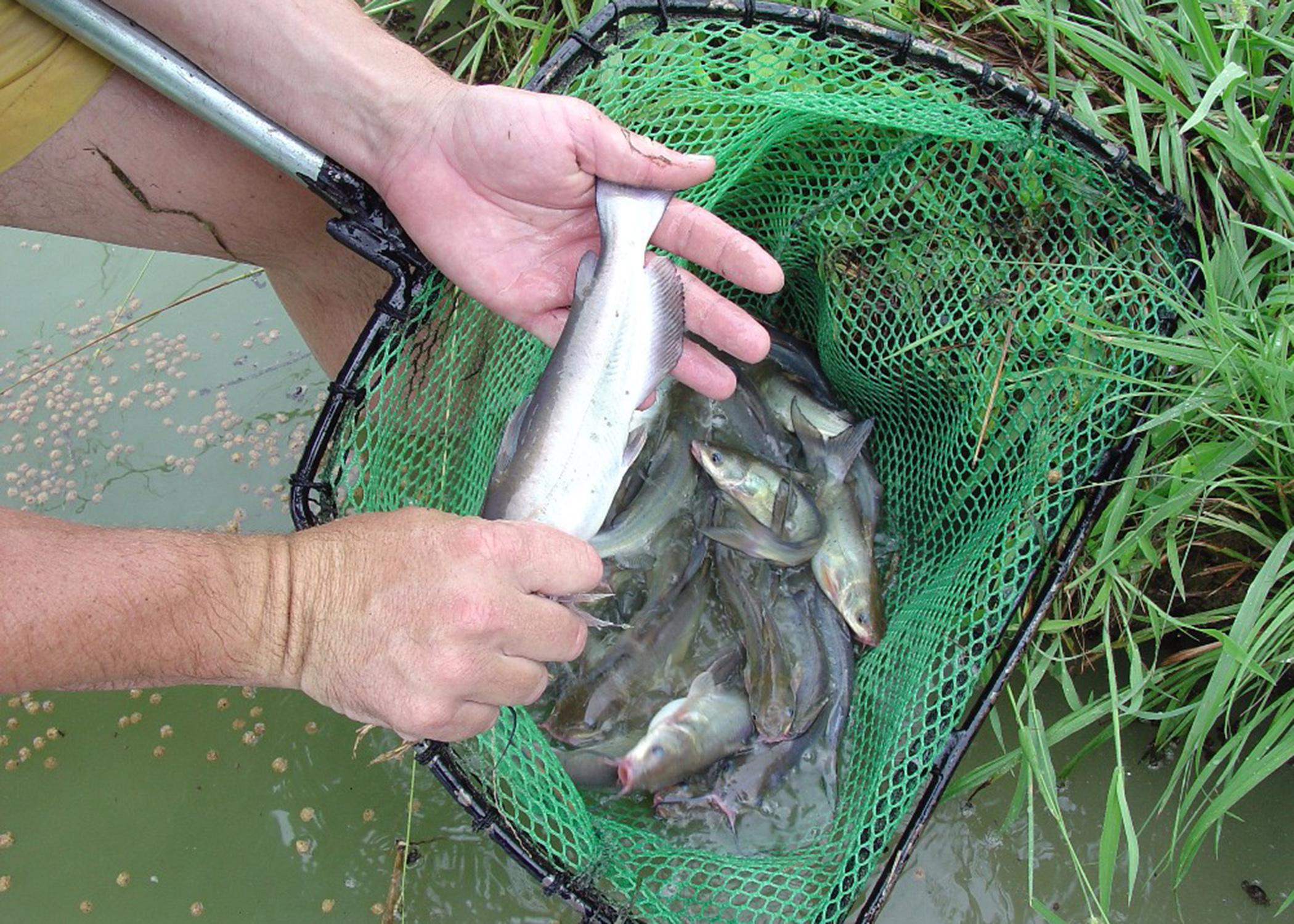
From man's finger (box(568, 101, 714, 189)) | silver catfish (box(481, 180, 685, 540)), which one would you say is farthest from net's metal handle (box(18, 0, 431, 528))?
man's finger (box(568, 101, 714, 189))

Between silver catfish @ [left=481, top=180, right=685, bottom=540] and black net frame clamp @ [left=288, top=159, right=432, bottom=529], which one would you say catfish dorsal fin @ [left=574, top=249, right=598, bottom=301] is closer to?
silver catfish @ [left=481, top=180, right=685, bottom=540]

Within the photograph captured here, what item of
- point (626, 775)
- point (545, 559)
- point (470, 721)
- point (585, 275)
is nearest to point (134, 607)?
point (470, 721)

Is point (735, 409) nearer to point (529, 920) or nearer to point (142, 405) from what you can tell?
point (529, 920)

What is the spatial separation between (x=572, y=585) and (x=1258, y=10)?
8.68 ft

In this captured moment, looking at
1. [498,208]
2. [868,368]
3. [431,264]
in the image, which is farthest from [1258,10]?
Result: [431,264]

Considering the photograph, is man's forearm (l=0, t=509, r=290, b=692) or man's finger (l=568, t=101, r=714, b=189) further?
man's finger (l=568, t=101, r=714, b=189)

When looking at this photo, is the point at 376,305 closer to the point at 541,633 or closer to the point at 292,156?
the point at 292,156

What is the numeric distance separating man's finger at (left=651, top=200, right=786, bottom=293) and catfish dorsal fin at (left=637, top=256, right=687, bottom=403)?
23 centimetres

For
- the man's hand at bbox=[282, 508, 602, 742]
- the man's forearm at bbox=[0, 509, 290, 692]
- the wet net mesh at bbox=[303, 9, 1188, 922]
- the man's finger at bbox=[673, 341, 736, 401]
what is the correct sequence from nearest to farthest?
1. the man's forearm at bbox=[0, 509, 290, 692]
2. the man's hand at bbox=[282, 508, 602, 742]
3. the wet net mesh at bbox=[303, 9, 1188, 922]
4. the man's finger at bbox=[673, 341, 736, 401]

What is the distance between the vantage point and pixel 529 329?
97.6 inches

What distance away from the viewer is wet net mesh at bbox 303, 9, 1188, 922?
87.4 inches

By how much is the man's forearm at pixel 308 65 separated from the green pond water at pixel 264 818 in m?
1.23

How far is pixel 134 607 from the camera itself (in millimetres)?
1727

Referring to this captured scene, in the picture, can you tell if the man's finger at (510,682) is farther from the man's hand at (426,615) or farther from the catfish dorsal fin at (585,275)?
the catfish dorsal fin at (585,275)
